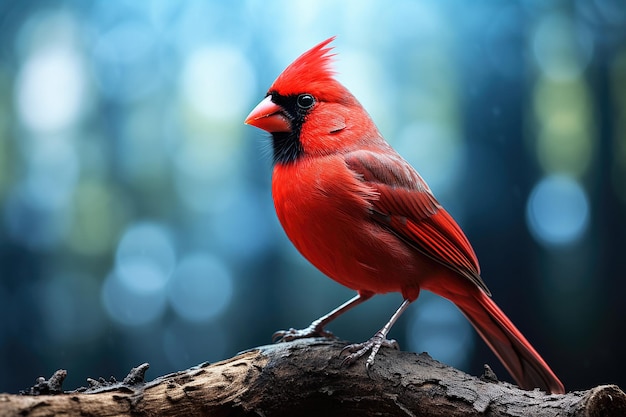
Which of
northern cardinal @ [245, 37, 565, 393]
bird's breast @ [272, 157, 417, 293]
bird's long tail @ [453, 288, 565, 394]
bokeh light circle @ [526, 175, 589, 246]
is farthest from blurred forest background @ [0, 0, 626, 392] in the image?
bird's breast @ [272, 157, 417, 293]

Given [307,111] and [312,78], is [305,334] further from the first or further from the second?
[312,78]

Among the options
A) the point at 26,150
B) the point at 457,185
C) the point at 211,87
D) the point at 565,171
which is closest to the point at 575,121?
the point at 565,171

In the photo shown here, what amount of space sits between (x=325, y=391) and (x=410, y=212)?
65cm

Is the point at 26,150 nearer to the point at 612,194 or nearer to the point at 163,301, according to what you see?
the point at 163,301

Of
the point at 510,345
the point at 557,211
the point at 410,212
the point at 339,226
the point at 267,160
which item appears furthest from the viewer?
the point at 557,211

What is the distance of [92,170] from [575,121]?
7.24 feet

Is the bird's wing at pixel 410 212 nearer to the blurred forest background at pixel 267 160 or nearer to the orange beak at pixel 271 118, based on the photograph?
the orange beak at pixel 271 118

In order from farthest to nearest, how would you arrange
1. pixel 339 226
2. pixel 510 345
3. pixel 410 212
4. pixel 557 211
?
1. pixel 557 211
2. pixel 510 345
3. pixel 410 212
4. pixel 339 226

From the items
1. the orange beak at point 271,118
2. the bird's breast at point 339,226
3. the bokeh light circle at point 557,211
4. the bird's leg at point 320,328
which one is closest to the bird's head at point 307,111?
the orange beak at point 271,118

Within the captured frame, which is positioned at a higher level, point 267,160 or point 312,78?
point 312,78

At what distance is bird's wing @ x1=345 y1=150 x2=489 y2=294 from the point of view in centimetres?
199

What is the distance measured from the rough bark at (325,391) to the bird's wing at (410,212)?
36cm

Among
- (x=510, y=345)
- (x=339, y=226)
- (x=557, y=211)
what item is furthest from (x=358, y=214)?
(x=557, y=211)

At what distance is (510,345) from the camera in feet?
7.11
